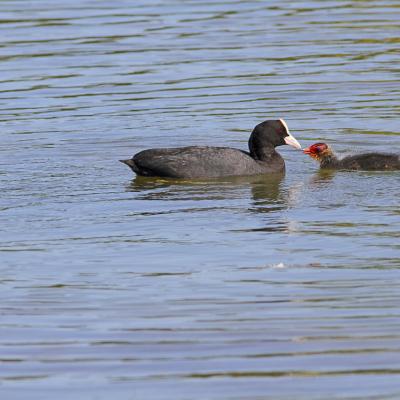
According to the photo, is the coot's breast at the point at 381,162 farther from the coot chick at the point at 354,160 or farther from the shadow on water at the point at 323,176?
the shadow on water at the point at 323,176

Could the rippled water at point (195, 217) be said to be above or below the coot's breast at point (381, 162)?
above

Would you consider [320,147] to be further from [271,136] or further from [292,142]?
[271,136]

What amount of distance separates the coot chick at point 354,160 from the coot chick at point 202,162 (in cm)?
37

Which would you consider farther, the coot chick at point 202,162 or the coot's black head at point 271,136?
the coot's black head at point 271,136

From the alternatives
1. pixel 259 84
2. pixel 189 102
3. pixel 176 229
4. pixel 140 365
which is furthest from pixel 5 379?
pixel 259 84

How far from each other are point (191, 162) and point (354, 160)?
1.64 meters

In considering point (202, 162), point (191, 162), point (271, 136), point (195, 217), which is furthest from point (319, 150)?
point (195, 217)

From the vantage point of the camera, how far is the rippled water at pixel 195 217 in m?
7.12

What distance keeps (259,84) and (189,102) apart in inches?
53.2

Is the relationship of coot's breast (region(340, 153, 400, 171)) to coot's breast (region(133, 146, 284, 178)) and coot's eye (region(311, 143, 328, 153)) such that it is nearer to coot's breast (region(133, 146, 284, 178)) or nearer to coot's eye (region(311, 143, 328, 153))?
coot's eye (region(311, 143, 328, 153))

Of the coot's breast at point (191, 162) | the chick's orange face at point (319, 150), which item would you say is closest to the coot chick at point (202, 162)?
the coot's breast at point (191, 162)

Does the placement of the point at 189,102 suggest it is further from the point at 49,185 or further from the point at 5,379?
the point at 5,379

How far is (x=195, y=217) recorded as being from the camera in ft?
35.9

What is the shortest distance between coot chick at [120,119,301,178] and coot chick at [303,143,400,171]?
14.6 inches
